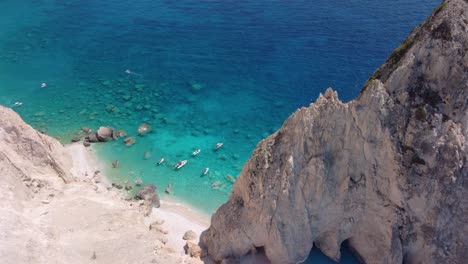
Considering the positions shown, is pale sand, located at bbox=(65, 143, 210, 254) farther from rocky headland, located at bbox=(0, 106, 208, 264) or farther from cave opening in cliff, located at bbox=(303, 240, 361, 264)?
cave opening in cliff, located at bbox=(303, 240, 361, 264)

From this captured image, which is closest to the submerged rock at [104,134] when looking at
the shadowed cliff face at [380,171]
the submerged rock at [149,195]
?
the submerged rock at [149,195]

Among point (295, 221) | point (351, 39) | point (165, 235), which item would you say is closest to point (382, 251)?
point (295, 221)

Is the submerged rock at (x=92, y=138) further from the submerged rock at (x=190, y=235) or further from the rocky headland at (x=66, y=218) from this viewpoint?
the submerged rock at (x=190, y=235)

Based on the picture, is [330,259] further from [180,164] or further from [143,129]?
[143,129]

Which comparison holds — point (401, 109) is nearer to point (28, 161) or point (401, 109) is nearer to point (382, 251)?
point (382, 251)

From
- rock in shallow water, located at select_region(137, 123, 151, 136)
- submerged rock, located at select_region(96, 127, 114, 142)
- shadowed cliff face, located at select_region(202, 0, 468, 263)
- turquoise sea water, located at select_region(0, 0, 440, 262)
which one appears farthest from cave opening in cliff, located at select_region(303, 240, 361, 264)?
submerged rock, located at select_region(96, 127, 114, 142)

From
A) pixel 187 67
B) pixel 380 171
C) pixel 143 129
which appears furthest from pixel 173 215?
pixel 187 67
